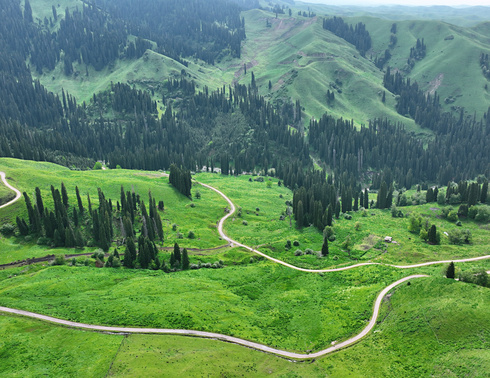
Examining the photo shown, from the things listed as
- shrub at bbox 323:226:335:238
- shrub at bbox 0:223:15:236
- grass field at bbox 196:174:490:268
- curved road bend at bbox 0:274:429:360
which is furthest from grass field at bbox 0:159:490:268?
curved road bend at bbox 0:274:429:360

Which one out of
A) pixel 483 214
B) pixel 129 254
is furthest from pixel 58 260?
pixel 483 214

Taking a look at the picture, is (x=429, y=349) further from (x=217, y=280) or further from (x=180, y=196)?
(x=180, y=196)

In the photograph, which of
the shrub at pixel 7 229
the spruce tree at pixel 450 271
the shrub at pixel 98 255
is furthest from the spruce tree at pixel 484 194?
the shrub at pixel 7 229

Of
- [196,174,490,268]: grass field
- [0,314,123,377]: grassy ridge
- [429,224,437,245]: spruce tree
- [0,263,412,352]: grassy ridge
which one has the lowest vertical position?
[196,174,490,268]: grass field

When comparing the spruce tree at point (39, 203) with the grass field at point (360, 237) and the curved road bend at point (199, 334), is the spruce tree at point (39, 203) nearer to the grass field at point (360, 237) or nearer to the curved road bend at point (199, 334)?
the curved road bend at point (199, 334)

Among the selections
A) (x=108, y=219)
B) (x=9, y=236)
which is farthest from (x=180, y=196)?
(x=9, y=236)

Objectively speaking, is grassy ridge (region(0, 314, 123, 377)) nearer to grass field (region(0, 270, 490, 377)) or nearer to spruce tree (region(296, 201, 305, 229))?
grass field (region(0, 270, 490, 377))
